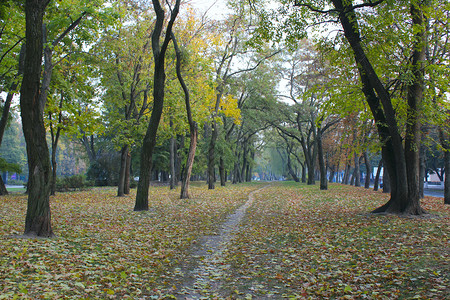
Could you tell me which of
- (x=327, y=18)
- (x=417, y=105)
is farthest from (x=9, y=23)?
(x=417, y=105)

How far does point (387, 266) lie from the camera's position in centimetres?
621

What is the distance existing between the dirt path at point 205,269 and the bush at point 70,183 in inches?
823

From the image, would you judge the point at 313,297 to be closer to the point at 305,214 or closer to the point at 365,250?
the point at 365,250

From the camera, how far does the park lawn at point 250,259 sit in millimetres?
5137

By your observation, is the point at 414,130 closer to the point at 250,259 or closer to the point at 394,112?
the point at 394,112

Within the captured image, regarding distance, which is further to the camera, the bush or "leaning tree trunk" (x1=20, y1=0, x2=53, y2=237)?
the bush

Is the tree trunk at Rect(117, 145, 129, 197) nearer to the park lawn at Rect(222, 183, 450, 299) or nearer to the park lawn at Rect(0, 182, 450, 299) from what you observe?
the park lawn at Rect(0, 182, 450, 299)

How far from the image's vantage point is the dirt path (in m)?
5.50

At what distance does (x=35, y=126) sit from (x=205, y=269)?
5.02 meters

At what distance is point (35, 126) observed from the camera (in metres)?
7.61

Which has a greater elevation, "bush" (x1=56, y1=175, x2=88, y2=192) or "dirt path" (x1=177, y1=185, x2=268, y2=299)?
"bush" (x1=56, y1=175, x2=88, y2=192)

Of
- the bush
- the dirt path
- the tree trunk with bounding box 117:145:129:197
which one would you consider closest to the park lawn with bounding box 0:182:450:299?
the dirt path

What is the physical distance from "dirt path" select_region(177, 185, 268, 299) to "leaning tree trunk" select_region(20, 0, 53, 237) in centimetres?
368

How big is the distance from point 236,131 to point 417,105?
3964 cm
